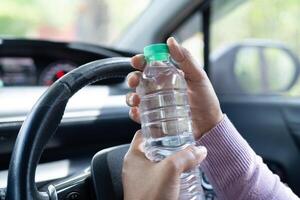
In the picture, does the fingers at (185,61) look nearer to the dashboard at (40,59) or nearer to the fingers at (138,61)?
the fingers at (138,61)

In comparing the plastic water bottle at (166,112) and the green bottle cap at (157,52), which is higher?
the green bottle cap at (157,52)

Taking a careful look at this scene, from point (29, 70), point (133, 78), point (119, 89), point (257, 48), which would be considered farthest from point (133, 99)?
point (257, 48)

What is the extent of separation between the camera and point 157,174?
0.78m

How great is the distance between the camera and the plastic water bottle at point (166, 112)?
0.95m

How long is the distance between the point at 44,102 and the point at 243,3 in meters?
1.78

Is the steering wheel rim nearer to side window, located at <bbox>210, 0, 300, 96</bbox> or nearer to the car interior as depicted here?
the car interior

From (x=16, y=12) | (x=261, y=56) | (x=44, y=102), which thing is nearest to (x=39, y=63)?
(x=261, y=56)

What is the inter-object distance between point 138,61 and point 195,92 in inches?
8.0

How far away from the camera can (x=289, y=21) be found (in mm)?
2660

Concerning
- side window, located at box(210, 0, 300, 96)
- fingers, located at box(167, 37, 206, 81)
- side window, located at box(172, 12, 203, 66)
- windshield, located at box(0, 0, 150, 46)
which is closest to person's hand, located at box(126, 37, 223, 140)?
fingers, located at box(167, 37, 206, 81)

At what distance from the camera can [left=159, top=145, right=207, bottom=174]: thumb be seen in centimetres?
77

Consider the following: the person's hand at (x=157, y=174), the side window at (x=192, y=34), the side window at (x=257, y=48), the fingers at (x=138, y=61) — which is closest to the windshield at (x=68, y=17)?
the side window at (x=257, y=48)

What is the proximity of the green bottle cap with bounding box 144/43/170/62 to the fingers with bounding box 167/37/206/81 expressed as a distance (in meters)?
0.04

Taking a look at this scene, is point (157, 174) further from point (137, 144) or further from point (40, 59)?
point (40, 59)
